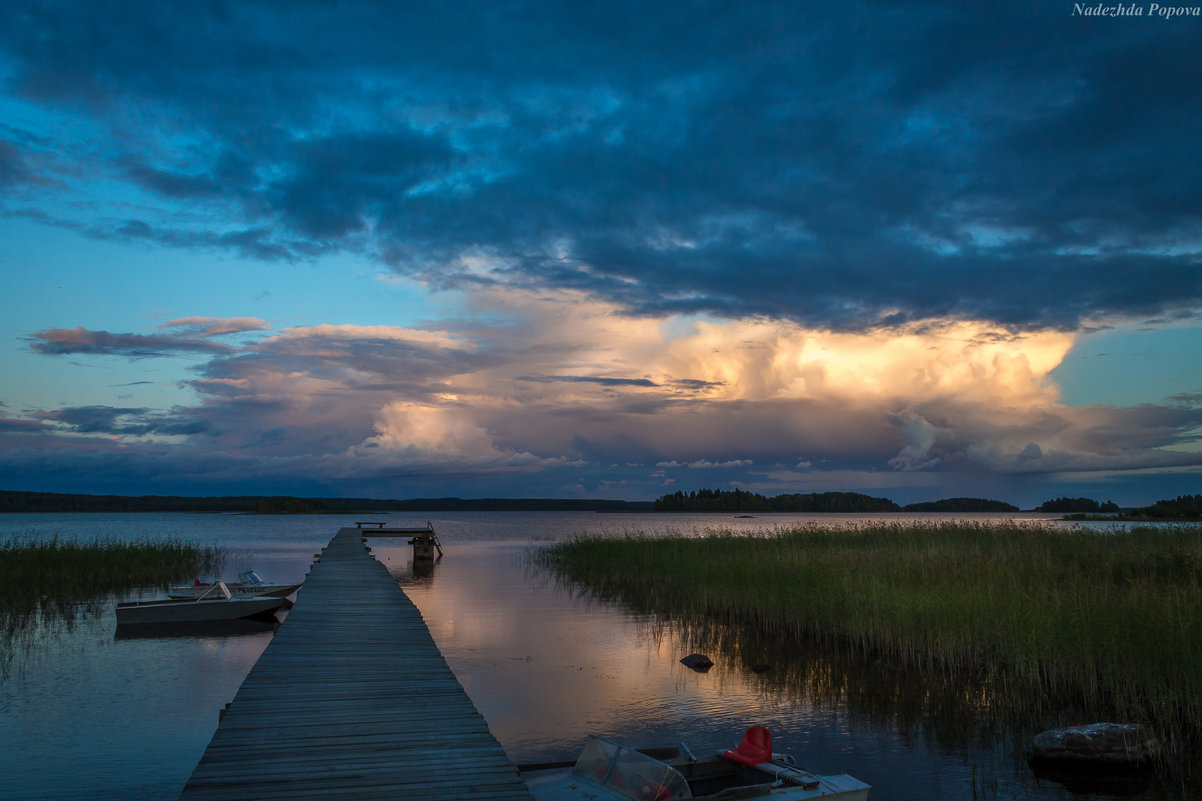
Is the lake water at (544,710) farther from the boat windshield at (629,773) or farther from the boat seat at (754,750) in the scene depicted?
the boat windshield at (629,773)

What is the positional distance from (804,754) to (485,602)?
16.2 meters

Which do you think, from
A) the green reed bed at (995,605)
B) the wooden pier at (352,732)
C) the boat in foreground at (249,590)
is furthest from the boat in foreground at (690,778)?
the boat in foreground at (249,590)

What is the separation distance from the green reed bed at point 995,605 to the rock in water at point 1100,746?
1.99 ft

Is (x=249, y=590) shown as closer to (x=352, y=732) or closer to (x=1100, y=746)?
(x=352, y=732)

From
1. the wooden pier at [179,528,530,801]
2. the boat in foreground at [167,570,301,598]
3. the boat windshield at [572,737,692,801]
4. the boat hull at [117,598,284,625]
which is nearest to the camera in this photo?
the wooden pier at [179,528,530,801]

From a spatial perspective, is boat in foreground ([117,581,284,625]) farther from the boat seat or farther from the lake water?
the boat seat

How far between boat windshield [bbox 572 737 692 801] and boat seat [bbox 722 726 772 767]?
2.83 ft

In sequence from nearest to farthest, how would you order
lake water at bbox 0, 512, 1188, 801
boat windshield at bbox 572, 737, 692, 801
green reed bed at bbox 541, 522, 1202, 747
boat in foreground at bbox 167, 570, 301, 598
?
boat windshield at bbox 572, 737, 692, 801, lake water at bbox 0, 512, 1188, 801, green reed bed at bbox 541, 522, 1202, 747, boat in foreground at bbox 167, 570, 301, 598

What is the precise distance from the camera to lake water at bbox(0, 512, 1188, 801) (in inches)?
347

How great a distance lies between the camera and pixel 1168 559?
1820 cm

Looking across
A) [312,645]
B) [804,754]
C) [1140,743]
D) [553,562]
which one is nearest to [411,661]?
[312,645]

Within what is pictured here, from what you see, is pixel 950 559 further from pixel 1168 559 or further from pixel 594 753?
pixel 594 753

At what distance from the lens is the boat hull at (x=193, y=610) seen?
57.9ft

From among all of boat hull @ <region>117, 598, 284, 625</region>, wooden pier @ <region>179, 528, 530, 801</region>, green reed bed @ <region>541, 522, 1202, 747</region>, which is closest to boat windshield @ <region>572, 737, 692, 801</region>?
wooden pier @ <region>179, 528, 530, 801</region>
